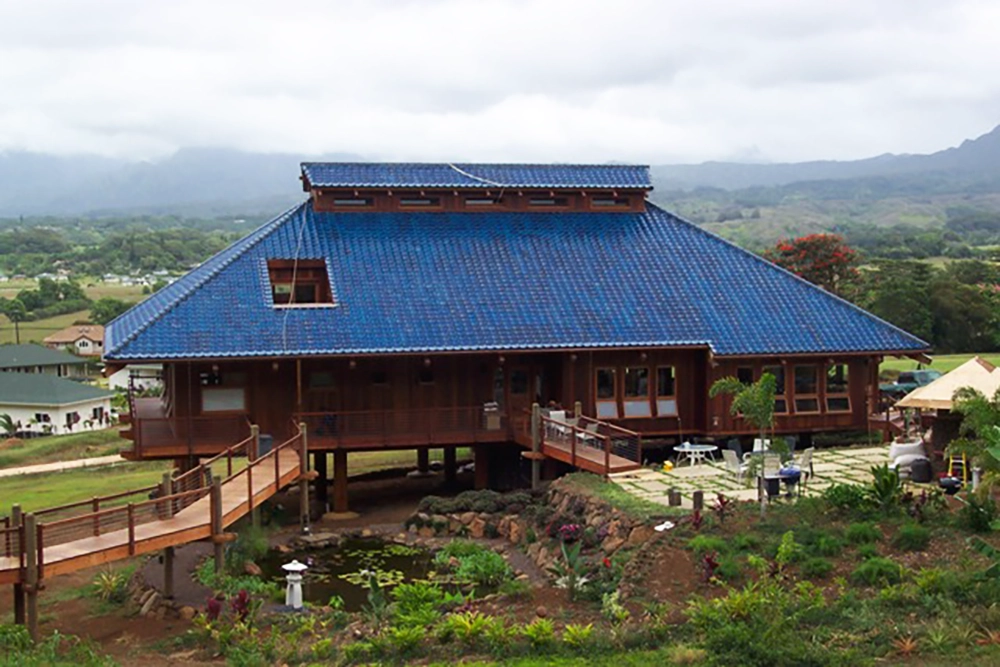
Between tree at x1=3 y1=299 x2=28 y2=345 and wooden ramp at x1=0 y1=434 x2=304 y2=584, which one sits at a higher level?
tree at x1=3 y1=299 x2=28 y2=345

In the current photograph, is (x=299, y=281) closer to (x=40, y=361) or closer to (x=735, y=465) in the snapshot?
(x=735, y=465)

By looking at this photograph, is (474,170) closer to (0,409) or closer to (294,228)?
(294,228)

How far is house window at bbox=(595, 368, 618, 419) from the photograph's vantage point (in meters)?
29.6

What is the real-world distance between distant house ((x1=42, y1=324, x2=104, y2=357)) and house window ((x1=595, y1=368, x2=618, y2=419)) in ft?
230

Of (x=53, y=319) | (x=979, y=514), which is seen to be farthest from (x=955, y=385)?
(x=53, y=319)

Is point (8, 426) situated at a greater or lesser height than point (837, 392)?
lesser

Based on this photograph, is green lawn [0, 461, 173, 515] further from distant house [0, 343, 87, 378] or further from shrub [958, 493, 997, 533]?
distant house [0, 343, 87, 378]

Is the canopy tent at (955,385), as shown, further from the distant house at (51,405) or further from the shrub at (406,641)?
the distant house at (51,405)

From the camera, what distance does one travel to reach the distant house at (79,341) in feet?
305

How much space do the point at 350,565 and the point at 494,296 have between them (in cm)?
864

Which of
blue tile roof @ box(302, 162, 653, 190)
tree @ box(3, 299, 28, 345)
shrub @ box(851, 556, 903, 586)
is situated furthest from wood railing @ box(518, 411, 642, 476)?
tree @ box(3, 299, 28, 345)

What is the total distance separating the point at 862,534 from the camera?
19062 millimetres

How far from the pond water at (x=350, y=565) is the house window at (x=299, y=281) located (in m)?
6.97

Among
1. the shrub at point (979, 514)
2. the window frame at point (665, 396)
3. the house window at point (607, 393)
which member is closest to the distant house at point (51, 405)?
the house window at point (607, 393)
